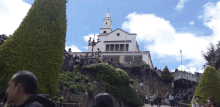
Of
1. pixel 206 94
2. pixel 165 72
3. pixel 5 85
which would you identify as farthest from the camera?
pixel 165 72

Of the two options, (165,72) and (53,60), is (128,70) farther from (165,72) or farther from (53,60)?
(53,60)

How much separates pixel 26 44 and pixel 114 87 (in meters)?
9.86

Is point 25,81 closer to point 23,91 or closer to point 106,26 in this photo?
point 23,91

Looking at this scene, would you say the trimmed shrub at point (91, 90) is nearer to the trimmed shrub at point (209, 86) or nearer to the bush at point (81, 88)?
the bush at point (81, 88)

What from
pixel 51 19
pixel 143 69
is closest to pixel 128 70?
pixel 143 69

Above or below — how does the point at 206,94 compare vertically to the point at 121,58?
below

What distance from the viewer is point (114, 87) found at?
1606 cm

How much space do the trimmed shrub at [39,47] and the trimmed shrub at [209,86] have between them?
9025 millimetres

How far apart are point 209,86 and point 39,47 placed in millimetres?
10389

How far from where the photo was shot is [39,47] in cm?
773

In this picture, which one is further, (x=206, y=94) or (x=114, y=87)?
(x=114, y=87)

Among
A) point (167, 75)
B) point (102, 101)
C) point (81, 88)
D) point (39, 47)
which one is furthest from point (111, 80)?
point (167, 75)

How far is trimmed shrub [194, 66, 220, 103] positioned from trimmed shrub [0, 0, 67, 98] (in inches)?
355

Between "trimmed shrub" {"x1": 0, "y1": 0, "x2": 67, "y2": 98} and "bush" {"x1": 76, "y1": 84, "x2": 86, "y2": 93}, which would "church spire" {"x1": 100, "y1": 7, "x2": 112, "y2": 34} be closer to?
"bush" {"x1": 76, "y1": 84, "x2": 86, "y2": 93}
